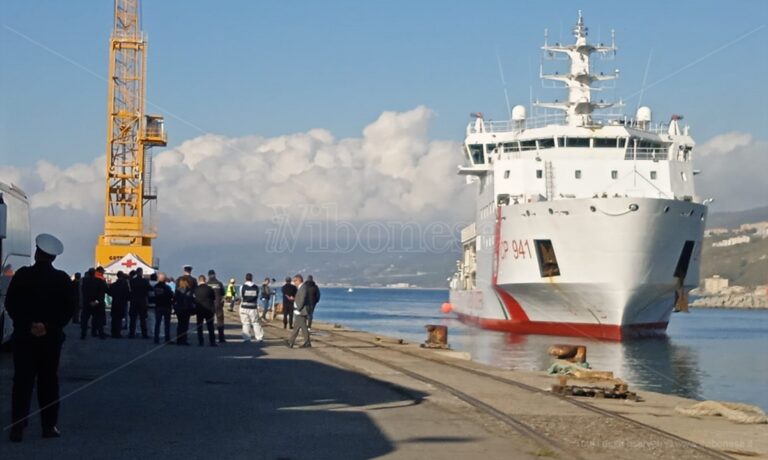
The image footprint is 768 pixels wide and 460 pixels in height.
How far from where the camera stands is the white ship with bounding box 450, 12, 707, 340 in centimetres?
4000

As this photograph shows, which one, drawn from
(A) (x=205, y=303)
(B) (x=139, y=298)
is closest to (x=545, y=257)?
(B) (x=139, y=298)

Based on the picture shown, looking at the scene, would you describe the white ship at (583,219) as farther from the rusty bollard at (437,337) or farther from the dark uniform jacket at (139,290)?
the dark uniform jacket at (139,290)

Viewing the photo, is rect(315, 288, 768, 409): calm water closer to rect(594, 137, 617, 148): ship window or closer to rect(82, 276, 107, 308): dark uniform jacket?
rect(594, 137, 617, 148): ship window

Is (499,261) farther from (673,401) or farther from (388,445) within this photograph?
(388,445)

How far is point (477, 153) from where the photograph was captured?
54250 mm

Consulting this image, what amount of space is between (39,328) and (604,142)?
39.3m

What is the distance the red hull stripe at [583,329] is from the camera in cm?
4143

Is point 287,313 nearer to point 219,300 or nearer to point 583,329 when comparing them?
point 219,300

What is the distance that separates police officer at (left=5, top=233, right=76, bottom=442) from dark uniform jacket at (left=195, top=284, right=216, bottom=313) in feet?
44.1

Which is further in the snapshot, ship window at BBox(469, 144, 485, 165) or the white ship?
ship window at BBox(469, 144, 485, 165)

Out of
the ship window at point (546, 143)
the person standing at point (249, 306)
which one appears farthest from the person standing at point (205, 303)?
the ship window at point (546, 143)

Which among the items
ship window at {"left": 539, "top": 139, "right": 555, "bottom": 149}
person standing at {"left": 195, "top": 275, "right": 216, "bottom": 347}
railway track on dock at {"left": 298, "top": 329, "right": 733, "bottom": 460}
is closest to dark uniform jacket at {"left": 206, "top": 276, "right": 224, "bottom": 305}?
person standing at {"left": 195, "top": 275, "right": 216, "bottom": 347}

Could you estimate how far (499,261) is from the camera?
4612cm

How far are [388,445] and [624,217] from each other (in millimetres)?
30829
